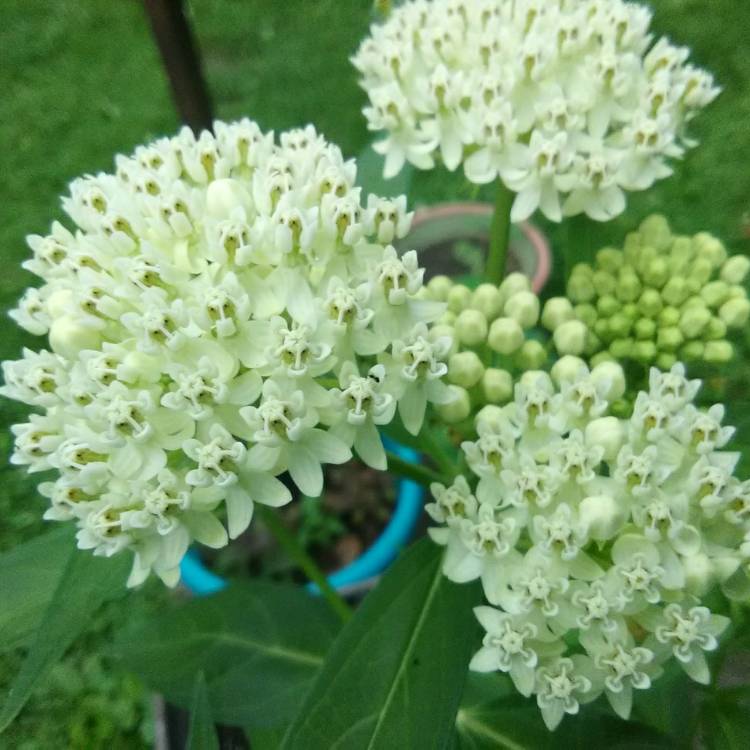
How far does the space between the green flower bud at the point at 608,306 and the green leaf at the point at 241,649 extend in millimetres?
615

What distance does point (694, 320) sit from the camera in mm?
1035

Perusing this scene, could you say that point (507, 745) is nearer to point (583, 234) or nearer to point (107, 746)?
point (583, 234)

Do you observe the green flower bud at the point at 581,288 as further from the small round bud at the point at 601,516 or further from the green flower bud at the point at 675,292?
the small round bud at the point at 601,516

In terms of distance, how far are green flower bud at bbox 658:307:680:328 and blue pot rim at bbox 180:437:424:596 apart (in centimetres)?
75

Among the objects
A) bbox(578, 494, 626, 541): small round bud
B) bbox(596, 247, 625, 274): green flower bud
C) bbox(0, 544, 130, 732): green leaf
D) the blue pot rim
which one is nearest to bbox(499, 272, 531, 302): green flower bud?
bbox(596, 247, 625, 274): green flower bud

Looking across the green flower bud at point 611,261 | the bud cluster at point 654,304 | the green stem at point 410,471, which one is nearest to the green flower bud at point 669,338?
the bud cluster at point 654,304

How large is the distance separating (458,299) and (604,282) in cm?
20

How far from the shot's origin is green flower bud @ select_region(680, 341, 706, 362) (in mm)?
1048

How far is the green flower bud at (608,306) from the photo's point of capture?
1.06m

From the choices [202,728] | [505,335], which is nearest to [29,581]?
[202,728]

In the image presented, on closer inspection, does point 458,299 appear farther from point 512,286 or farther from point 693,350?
point 693,350

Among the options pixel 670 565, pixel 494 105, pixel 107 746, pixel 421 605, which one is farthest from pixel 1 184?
pixel 670 565

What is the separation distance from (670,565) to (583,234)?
51cm

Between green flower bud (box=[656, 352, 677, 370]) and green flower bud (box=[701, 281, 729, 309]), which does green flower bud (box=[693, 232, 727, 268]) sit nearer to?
green flower bud (box=[701, 281, 729, 309])
